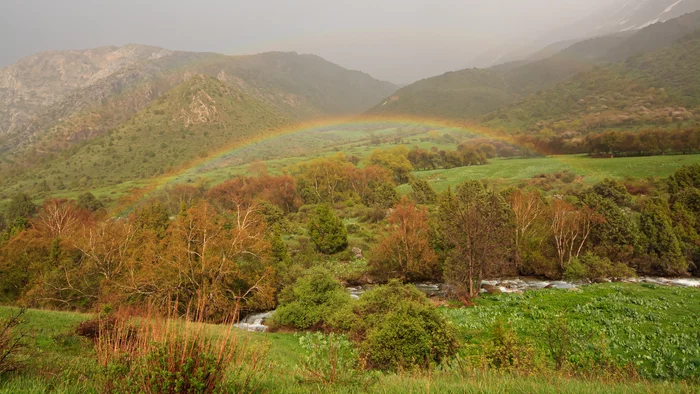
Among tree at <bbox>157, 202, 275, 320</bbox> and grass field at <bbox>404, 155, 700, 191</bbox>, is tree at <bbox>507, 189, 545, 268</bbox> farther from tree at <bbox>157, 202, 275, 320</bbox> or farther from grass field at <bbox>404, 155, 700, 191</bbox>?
grass field at <bbox>404, 155, 700, 191</bbox>

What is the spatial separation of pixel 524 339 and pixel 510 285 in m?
16.7

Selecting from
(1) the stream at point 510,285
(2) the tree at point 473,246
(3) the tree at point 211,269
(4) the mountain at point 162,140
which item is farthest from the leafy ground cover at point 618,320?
(4) the mountain at point 162,140

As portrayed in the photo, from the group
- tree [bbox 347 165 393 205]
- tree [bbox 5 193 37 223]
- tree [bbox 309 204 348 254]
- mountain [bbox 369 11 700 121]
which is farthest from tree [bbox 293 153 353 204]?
tree [bbox 5 193 37 223]

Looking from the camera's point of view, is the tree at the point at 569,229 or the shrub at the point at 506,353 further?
the tree at the point at 569,229

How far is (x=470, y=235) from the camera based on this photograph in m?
26.6

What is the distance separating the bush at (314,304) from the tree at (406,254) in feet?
38.7

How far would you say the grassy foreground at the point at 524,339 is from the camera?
5223 millimetres

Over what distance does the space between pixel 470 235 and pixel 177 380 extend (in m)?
25.7

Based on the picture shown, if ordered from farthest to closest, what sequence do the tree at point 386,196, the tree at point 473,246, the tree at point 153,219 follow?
the tree at point 386,196 → the tree at point 153,219 → the tree at point 473,246

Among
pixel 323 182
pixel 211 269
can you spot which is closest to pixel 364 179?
pixel 323 182

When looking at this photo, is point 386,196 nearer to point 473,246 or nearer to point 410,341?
point 473,246

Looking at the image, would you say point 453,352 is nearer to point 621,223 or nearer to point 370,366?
point 370,366

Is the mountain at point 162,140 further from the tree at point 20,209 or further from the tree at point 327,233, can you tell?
the tree at point 327,233

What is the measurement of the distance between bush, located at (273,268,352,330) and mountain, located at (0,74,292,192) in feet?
314
